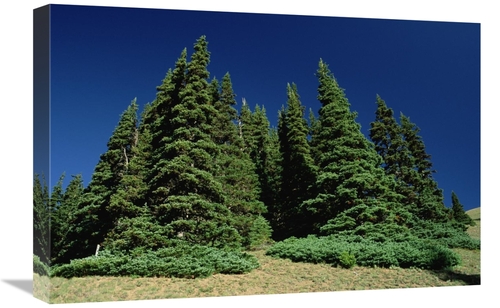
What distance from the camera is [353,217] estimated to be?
24.5m

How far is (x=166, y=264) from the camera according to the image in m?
19.7

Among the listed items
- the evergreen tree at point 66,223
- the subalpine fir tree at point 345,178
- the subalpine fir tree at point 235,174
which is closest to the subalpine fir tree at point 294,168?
the subalpine fir tree at point 345,178

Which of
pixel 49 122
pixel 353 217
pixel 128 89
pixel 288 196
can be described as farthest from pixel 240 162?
pixel 49 122

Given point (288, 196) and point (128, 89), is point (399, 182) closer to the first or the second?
point (288, 196)

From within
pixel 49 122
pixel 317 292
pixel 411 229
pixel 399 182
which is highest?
pixel 49 122

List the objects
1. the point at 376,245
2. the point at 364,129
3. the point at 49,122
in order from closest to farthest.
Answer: the point at 49,122 → the point at 376,245 → the point at 364,129

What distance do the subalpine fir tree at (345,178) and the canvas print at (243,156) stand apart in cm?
7

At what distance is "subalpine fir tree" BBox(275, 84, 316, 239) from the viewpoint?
23875mm

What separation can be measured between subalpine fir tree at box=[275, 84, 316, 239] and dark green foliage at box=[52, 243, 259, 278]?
325cm

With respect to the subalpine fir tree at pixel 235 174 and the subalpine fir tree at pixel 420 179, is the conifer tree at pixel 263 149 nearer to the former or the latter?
the subalpine fir tree at pixel 235 174

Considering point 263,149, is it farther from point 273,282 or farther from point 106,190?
point 273,282

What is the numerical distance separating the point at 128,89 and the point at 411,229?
1150 cm

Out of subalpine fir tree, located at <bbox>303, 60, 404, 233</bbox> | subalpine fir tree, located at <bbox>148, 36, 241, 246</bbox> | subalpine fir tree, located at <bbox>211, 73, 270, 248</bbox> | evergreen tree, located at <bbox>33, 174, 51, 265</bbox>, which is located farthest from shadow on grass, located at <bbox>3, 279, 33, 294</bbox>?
subalpine fir tree, located at <bbox>303, 60, 404, 233</bbox>

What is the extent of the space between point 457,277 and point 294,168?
7.99m
